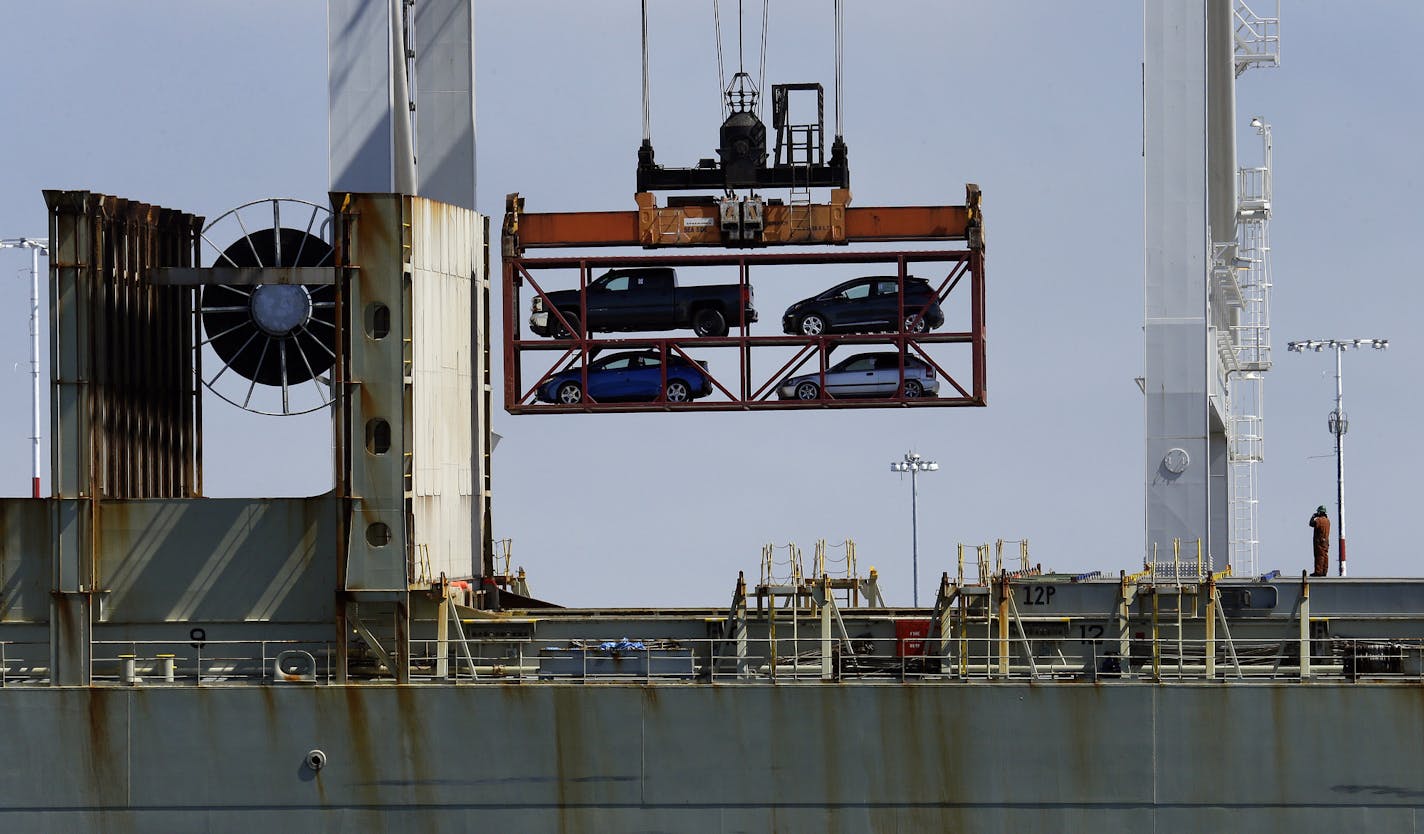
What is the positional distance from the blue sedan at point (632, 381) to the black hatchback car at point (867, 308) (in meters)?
2.41

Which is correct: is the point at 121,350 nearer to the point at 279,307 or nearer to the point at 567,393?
Result: the point at 279,307

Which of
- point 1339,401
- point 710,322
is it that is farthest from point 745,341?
point 1339,401

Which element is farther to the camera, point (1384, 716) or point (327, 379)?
point (327, 379)

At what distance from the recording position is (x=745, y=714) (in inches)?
1265

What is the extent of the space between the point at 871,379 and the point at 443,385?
985 cm

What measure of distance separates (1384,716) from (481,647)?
14588 millimetres

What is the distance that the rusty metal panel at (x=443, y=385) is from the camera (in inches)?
1367

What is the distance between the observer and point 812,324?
41.7 m

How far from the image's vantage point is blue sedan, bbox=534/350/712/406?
41.7 meters

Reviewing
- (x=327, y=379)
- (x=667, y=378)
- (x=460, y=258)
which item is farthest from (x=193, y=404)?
(x=667, y=378)

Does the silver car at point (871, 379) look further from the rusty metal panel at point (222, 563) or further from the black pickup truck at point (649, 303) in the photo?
the rusty metal panel at point (222, 563)

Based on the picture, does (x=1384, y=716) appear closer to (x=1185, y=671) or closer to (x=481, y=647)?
(x=1185, y=671)

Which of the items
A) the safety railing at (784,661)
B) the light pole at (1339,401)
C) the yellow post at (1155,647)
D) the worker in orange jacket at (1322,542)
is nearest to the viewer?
the yellow post at (1155,647)

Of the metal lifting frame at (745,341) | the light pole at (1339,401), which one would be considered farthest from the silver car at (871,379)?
the light pole at (1339,401)
